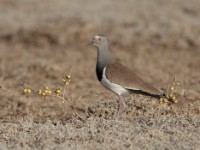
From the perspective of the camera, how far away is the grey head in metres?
7.29

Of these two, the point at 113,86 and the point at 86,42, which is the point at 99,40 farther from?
the point at 86,42

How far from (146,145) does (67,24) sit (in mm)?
9962

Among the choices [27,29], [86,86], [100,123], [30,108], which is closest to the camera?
[100,123]

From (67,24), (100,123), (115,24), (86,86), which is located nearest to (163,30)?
(115,24)

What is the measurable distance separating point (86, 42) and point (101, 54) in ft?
24.0

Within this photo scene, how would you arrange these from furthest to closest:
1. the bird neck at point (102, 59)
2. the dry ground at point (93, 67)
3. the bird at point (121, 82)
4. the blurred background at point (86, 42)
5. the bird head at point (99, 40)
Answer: the blurred background at point (86, 42)
the bird head at point (99, 40)
the bird neck at point (102, 59)
the bird at point (121, 82)
the dry ground at point (93, 67)

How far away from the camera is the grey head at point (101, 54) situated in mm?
7293

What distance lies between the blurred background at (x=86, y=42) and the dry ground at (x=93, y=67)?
2 centimetres

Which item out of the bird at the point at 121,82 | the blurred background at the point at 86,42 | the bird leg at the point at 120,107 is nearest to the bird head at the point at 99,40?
the bird at the point at 121,82

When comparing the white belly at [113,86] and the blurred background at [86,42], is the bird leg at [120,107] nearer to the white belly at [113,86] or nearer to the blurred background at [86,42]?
the white belly at [113,86]

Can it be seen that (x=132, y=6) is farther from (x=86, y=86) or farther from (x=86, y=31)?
(x=86, y=86)

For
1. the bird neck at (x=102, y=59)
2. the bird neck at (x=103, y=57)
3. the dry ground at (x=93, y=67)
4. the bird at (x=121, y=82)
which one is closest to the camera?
the dry ground at (x=93, y=67)

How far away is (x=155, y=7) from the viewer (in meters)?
17.7

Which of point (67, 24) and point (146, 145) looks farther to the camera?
point (67, 24)
